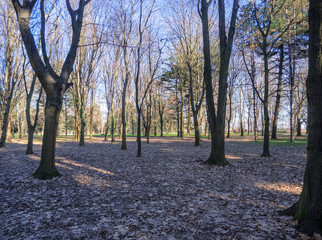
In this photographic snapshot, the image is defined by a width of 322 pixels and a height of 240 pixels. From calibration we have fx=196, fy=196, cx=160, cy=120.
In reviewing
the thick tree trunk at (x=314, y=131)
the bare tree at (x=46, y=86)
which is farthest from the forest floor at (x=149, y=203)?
the bare tree at (x=46, y=86)

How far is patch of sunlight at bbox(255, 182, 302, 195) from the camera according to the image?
5.70m

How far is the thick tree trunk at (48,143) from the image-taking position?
6.61 meters

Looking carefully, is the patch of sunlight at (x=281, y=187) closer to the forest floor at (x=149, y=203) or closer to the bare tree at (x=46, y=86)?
the forest floor at (x=149, y=203)

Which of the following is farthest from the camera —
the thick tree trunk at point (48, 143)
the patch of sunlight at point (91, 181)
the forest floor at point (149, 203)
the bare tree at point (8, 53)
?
the bare tree at point (8, 53)

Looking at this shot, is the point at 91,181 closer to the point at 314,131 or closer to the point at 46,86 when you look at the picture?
the point at 46,86

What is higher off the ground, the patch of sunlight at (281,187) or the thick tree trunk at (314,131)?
the thick tree trunk at (314,131)

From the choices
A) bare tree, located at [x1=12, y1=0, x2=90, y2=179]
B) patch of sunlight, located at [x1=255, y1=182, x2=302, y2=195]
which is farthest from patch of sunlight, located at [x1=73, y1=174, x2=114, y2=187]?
patch of sunlight, located at [x1=255, y1=182, x2=302, y2=195]

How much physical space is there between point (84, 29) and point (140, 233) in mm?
20228

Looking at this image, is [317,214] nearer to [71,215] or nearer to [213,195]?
[213,195]

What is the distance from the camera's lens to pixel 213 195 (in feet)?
17.2

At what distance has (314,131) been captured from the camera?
3186 millimetres

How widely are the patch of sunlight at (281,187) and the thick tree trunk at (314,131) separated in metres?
2.74

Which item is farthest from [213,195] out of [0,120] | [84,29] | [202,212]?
[0,120]

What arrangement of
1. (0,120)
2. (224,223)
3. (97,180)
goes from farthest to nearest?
1. (0,120)
2. (97,180)
3. (224,223)
